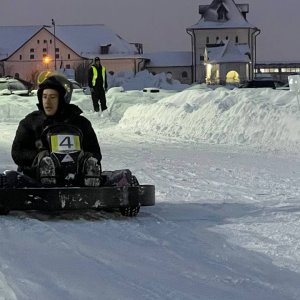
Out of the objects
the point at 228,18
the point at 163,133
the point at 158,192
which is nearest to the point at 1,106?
the point at 163,133

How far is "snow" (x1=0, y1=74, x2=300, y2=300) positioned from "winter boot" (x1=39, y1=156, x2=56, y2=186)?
1.14 feet

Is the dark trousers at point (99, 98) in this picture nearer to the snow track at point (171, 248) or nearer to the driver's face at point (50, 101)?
the snow track at point (171, 248)

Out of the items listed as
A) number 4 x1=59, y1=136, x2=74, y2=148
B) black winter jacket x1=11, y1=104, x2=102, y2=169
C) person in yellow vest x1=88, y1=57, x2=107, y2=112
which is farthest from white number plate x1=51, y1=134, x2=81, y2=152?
person in yellow vest x1=88, y1=57, x2=107, y2=112

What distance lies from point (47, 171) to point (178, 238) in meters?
1.58

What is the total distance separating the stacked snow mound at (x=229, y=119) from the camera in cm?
1619

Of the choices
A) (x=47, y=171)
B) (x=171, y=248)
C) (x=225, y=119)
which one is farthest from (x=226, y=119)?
(x=171, y=248)

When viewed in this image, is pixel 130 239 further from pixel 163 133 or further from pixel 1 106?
pixel 1 106

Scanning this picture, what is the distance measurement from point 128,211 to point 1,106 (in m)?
24.8

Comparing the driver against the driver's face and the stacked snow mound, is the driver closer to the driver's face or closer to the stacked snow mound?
the driver's face

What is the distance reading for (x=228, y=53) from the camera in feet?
296

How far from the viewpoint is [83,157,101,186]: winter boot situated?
7.49 meters

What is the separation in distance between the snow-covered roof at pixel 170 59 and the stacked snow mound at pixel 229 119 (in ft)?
261

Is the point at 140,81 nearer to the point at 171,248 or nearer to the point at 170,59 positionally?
the point at 170,59

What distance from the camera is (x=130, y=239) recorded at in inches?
255
